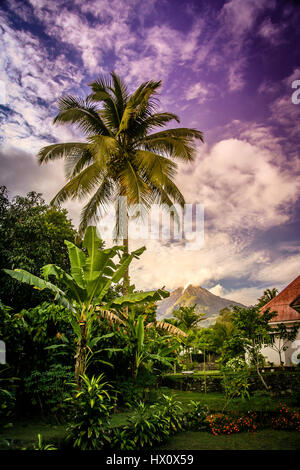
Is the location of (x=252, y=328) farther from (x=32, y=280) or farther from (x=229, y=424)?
(x=32, y=280)

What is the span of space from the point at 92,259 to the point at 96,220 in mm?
4592

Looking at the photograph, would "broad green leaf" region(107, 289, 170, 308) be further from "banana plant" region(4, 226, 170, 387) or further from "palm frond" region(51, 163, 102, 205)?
"palm frond" region(51, 163, 102, 205)

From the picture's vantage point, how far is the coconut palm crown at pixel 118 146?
9930mm

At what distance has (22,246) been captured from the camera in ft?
37.6

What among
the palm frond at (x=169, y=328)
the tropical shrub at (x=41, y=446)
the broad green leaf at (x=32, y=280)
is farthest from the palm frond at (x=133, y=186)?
the tropical shrub at (x=41, y=446)

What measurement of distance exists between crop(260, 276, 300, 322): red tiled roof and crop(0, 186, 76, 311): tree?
13438 millimetres

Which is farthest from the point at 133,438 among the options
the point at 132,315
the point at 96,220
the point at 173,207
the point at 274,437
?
the point at 173,207

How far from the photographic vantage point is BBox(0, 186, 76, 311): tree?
10.8m

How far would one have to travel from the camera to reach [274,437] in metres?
5.57

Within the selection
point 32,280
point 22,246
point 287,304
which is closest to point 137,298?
point 32,280

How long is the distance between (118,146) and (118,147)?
0.24ft

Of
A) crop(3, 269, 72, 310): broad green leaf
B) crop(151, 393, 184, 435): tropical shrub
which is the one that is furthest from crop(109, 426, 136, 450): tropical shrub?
crop(3, 269, 72, 310): broad green leaf

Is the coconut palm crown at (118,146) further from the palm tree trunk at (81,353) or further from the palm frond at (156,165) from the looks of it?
the palm tree trunk at (81,353)
